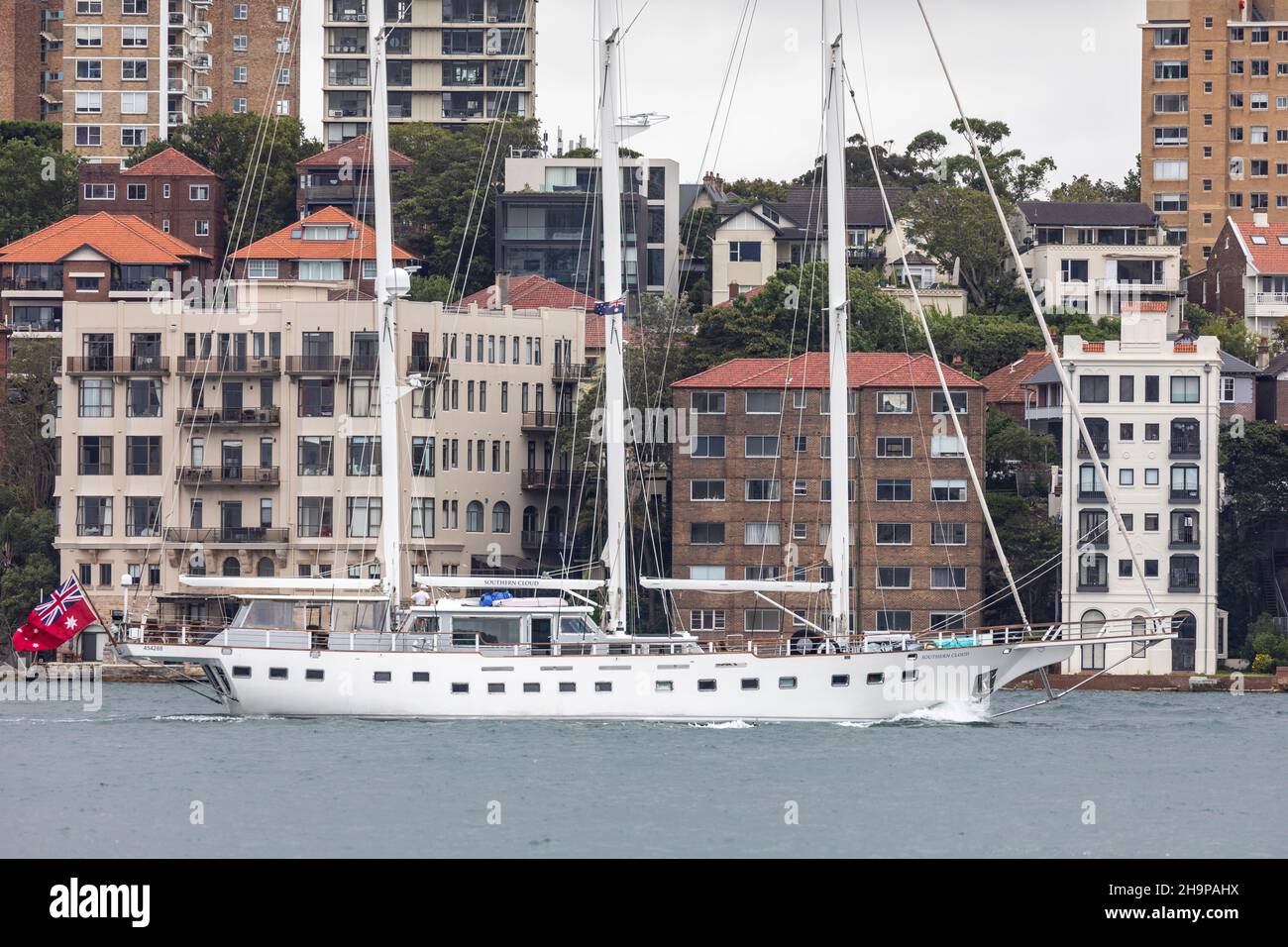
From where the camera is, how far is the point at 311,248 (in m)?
117

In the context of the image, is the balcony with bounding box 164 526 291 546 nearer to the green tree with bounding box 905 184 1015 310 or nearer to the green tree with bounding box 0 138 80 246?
the green tree with bounding box 0 138 80 246

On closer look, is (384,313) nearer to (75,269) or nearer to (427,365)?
(427,365)

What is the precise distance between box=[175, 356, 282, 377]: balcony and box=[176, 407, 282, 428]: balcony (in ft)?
4.49

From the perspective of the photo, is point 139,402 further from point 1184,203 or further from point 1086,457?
point 1184,203

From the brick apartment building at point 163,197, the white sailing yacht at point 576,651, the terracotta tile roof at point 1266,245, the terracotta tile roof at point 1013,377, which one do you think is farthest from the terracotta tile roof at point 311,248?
the white sailing yacht at point 576,651

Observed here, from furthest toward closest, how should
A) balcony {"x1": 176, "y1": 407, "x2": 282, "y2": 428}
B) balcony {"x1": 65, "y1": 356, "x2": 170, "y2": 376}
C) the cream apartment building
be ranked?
balcony {"x1": 65, "y1": 356, "x2": 170, "y2": 376} < balcony {"x1": 176, "y1": 407, "x2": 282, "y2": 428} < the cream apartment building

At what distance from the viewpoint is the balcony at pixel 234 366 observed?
9462cm

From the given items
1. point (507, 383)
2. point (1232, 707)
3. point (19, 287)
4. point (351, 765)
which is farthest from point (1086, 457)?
point (19, 287)

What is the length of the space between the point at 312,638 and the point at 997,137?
82.5 meters

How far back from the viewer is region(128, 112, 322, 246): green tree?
13325 cm

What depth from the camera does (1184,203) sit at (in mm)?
145250

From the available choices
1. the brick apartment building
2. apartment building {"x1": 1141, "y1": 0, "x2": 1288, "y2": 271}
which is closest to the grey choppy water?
the brick apartment building

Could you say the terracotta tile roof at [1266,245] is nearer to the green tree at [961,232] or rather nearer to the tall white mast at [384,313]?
the green tree at [961,232]

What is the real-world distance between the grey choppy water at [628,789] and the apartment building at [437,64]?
300ft
